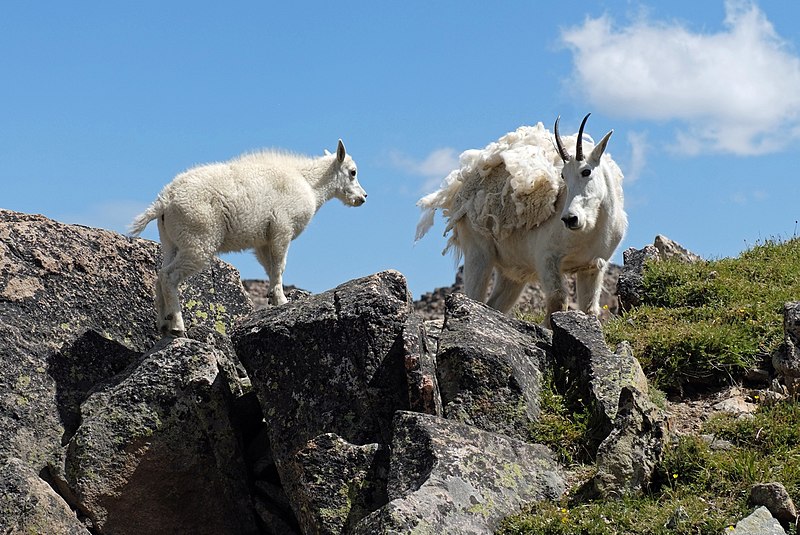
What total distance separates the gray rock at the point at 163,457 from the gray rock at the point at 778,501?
4056 millimetres

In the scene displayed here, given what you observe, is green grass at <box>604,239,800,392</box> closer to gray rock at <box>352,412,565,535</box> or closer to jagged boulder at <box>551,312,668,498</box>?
jagged boulder at <box>551,312,668,498</box>

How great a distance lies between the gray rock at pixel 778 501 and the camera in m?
7.26

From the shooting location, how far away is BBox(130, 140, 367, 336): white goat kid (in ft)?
33.8

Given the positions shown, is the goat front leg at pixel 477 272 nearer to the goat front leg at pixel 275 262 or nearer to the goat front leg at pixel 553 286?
the goat front leg at pixel 553 286

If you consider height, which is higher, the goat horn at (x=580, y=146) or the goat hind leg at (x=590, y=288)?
the goat horn at (x=580, y=146)

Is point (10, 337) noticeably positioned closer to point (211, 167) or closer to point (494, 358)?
point (211, 167)

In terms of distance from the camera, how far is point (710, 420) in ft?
29.0

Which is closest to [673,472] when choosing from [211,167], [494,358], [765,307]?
[494,358]

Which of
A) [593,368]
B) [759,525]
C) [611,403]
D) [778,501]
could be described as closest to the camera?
[759,525]

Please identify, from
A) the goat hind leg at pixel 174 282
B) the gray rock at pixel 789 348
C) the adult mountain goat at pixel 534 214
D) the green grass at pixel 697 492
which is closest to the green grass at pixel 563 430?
the green grass at pixel 697 492

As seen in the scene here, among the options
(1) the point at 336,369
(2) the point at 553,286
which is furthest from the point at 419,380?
(2) the point at 553,286

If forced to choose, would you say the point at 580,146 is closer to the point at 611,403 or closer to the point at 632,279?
the point at 632,279

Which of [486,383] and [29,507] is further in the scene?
[486,383]

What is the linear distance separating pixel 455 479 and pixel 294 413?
1.58 metres
